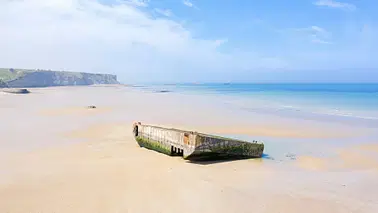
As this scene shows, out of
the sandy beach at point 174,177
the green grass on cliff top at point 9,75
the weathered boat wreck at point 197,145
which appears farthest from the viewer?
the green grass on cliff top at point 9,75

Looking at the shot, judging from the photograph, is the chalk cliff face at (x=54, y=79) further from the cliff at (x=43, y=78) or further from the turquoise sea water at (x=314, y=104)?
the turquoise sea water at (x=314, y=104)

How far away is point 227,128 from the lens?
1919 centimetres

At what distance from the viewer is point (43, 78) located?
4370 inches

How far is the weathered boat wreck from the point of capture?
10.7 metres

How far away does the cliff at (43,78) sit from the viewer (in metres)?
94.4

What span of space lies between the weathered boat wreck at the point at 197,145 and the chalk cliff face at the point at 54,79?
302ft

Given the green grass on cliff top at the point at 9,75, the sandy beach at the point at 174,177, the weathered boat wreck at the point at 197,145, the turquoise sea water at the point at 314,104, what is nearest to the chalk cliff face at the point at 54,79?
the green grass on cliff top at the point at 9,75

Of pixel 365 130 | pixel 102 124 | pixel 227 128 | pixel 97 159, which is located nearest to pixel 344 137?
pixel 365 130

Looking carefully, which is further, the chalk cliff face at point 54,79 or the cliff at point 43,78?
the chalk cliff face at point 54,79

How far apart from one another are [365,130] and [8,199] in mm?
19215

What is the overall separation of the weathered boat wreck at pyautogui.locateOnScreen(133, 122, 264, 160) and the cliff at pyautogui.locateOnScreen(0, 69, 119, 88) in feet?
267

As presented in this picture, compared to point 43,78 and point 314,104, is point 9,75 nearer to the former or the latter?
point 43,78

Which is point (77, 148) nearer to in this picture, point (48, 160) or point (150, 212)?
point (48, 160)

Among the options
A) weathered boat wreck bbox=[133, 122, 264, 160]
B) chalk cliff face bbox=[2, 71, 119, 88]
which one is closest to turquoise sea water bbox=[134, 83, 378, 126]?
weathered boat wreck bbox=[133, 122, 264, 160]
